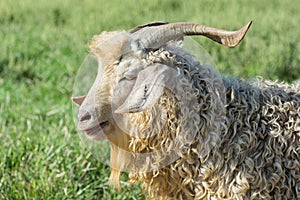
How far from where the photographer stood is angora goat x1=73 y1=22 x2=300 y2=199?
3584mm

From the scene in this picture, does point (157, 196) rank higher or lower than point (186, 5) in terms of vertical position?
higher

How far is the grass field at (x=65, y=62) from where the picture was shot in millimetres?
5273

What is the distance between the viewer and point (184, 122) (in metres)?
3.64

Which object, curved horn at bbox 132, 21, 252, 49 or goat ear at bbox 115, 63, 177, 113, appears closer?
goat ear at bbox 115, 63, 177, 113

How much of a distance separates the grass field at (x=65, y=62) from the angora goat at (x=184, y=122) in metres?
1.52

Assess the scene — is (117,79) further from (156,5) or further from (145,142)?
(156,5)

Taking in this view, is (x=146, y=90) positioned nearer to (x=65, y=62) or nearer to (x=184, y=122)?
(x=184, y=122)

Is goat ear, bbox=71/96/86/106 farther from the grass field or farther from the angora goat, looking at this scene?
the grass field

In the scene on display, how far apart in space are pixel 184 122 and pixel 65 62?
5447 mm

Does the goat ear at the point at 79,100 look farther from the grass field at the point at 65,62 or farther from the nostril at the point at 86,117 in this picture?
the grass field at the point at 65,62

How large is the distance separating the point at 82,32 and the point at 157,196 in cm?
655

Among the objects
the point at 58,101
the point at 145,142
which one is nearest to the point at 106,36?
the point at 145,142

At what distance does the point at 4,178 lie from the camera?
16.9 ft

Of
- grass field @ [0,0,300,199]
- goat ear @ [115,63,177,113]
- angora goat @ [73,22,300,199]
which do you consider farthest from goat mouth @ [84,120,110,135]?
grass field @ [0,0,300,199]
